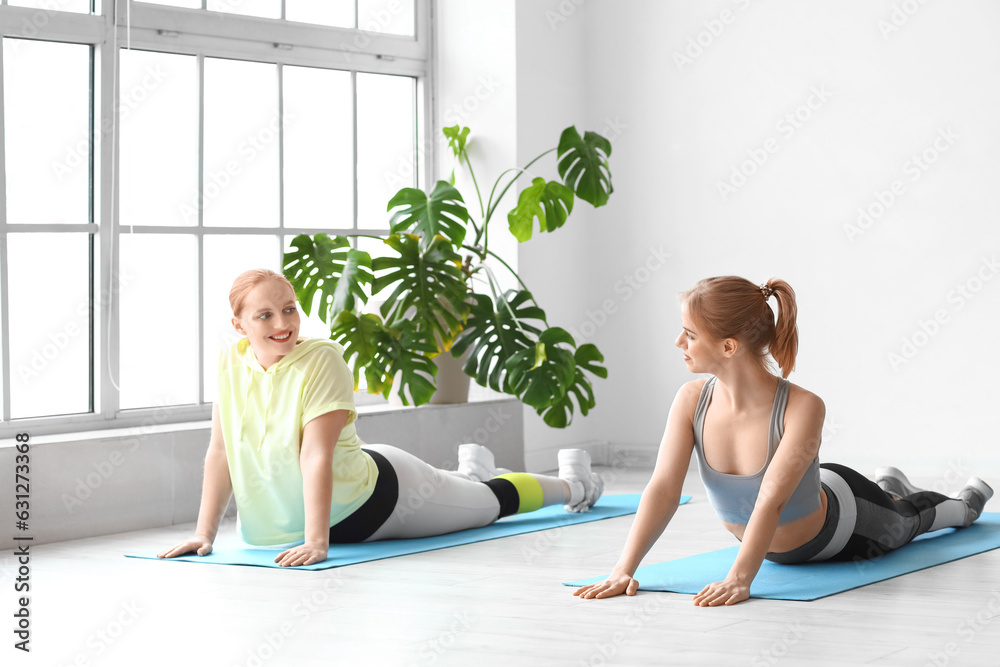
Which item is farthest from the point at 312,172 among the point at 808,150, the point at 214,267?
the point at 808,150

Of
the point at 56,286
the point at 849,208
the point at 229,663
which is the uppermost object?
the point at 849,208

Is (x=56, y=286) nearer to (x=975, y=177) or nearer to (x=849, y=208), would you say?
(x=849, y=208)

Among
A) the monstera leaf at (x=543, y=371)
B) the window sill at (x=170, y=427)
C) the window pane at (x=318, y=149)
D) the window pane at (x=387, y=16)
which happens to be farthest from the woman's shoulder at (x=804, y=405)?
the window pane at (x=387, y=16)

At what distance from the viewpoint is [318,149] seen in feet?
16.2

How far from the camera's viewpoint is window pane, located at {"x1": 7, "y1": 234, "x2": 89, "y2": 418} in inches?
153

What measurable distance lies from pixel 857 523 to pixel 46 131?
2855 millimetres

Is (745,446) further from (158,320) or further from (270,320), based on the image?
(158,320)

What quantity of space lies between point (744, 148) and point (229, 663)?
3741mm

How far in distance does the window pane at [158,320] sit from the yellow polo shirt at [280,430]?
1.21 m

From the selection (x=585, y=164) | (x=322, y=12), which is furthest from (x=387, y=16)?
(x=585, y=164)

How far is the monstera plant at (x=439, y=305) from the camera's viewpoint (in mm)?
4238

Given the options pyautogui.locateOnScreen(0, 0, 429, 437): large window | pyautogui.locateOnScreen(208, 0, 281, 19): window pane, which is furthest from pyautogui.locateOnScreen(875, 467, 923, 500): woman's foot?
pyautogui.locateOnScreen(208, 0, 281, 19): window pane

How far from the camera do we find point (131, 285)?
4.23 meters

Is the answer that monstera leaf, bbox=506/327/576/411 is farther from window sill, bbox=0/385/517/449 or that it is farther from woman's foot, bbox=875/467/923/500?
woman's foot, bbox=875/467/923/500
